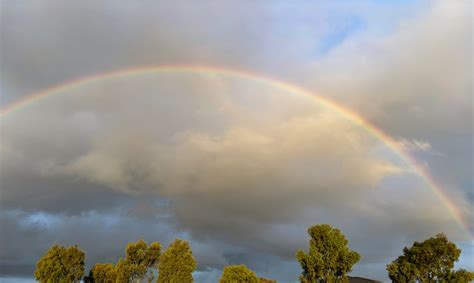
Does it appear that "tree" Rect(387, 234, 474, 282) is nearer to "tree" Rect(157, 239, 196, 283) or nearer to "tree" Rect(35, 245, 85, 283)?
"tree" Rect(157, 239, 196, 283)

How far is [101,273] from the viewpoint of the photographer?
90.6 meters

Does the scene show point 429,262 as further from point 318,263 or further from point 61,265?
point 61,265

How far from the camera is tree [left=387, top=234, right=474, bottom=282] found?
6275 centimetres

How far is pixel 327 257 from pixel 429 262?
50.7ft

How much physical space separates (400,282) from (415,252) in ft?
16.9

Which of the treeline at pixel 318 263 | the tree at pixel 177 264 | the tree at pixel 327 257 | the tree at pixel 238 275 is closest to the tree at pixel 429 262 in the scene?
the treeline at pixel 318 263

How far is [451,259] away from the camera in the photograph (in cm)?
6281

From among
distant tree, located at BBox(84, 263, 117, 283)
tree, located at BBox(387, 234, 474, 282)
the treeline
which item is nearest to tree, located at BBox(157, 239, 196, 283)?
the treeline

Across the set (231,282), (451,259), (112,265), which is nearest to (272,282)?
(112,265)

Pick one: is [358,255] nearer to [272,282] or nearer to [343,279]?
[343,279]

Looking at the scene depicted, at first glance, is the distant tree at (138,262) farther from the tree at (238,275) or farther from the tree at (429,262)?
the tree at (429,262)

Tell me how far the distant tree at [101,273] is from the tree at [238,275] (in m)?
29.8

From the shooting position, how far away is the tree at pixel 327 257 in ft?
203

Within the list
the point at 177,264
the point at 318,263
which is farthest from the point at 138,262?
the point at 318,263
